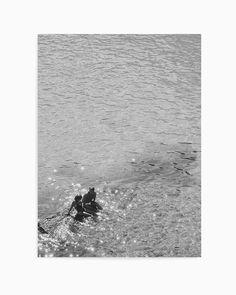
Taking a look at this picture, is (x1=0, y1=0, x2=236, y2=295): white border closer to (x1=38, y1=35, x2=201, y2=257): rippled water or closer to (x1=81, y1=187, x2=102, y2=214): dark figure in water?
(x1=38, y1=35, x2=201, y2=257): rippled water

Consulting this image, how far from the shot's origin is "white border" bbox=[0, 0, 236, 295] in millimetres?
9555

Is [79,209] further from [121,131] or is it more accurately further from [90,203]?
[121,131]

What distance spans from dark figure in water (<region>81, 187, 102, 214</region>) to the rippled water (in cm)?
13

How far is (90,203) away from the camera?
9719mm

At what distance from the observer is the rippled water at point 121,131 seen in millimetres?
9688

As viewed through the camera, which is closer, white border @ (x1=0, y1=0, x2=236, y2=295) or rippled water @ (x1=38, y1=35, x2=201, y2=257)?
white border @ (x1=0, y1=0, x2=236, y2=295)

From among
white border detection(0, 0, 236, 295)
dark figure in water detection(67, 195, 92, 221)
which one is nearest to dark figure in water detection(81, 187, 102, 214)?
dark figure in water detection(67, 195, 92, 221)
